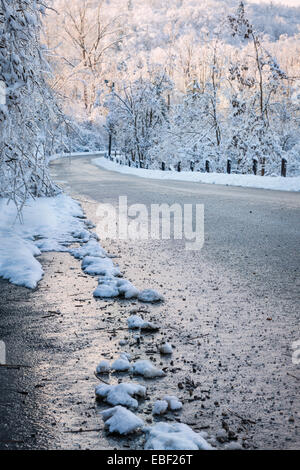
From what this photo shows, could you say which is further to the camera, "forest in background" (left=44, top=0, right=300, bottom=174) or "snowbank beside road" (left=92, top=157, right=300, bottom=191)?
"forest in background" (left=44, top=0, right=300, bottom=174)

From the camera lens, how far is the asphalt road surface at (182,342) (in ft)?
8.52

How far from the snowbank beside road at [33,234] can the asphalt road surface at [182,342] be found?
277mm

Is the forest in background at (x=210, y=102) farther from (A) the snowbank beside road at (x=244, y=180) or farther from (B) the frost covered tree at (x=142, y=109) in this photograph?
(A) the snowbank beside road at (x=244, y=180)

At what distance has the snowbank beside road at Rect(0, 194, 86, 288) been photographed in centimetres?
582

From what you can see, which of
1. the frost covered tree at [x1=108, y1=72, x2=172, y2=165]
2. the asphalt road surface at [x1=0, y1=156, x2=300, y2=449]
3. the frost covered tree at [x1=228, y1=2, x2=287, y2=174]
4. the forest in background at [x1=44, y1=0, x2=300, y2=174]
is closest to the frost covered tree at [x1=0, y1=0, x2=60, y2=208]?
the asphalt road surface at [x1=0, y1=156, x2=300, y2=449]

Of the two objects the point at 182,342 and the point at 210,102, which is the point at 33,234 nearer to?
the point at 182,342

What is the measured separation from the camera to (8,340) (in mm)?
3828

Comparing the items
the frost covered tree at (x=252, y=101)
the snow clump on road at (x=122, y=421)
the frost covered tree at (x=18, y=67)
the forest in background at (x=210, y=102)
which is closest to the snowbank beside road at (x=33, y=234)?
the frost covered tree at (x=18, y=67)

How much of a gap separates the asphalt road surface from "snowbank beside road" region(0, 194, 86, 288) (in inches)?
10.9

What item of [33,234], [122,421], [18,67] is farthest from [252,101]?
[122,421]

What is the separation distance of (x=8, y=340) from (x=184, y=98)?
106 feet

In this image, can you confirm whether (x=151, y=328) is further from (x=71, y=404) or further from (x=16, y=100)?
(x=16, y=100)

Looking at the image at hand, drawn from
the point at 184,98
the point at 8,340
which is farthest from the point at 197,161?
the point at 8,340

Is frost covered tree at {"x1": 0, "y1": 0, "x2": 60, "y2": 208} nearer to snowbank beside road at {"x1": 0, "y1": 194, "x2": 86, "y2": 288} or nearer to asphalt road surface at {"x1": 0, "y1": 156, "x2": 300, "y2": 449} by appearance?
snowbank beside road at {"x1": 0, "y1": 194, "x2": 86, "y2": 288}
